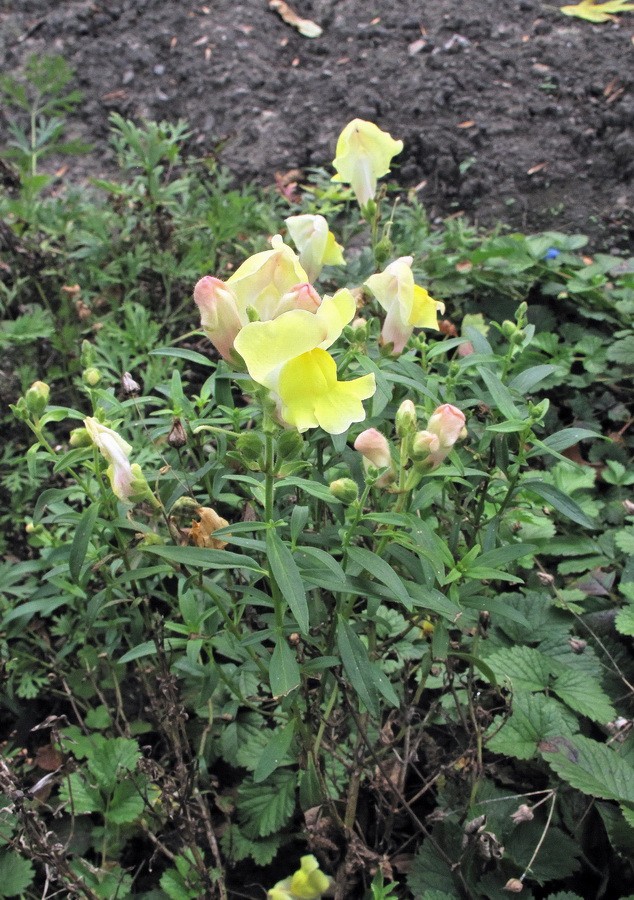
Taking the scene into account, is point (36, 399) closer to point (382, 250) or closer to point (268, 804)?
point (382, 250)

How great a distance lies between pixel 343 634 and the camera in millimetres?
1361

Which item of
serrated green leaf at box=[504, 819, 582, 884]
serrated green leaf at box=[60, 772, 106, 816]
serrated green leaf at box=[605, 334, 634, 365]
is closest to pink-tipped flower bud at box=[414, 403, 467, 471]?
serrated green leaf at box=[504, 819, 582, 884]

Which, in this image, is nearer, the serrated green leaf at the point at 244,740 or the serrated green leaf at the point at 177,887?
the serrated green leaf at the point at 177,887

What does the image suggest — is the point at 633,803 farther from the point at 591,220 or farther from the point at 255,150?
the point at 255,150

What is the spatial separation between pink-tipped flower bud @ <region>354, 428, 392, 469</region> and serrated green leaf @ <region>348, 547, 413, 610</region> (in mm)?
164

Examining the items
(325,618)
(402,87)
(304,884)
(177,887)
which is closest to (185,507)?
(325,618)

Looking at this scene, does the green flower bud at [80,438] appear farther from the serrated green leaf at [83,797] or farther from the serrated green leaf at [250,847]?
the serrated green leaf at [250,847]

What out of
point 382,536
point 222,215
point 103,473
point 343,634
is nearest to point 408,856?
point 343,634

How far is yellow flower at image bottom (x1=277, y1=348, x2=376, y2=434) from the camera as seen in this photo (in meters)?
1.10

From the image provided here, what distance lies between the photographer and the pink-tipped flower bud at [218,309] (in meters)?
1.21

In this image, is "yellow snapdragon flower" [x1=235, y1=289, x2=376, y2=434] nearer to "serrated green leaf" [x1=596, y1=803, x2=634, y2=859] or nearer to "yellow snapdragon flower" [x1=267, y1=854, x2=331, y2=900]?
"yellow snapdragon flower" [x1=267, y1=854, x2=331, y2=900]

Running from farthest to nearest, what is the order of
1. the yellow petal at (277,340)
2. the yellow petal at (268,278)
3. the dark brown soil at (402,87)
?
1. the dark brown soil at (402,87)
2. the yellow petal at (268,278)
3. the yellow petal at (277,340)

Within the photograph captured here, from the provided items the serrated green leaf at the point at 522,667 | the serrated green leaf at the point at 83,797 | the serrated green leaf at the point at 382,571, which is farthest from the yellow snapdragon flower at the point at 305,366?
the serrated green leaf at the point at 83,797

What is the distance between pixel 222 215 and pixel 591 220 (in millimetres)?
1842
